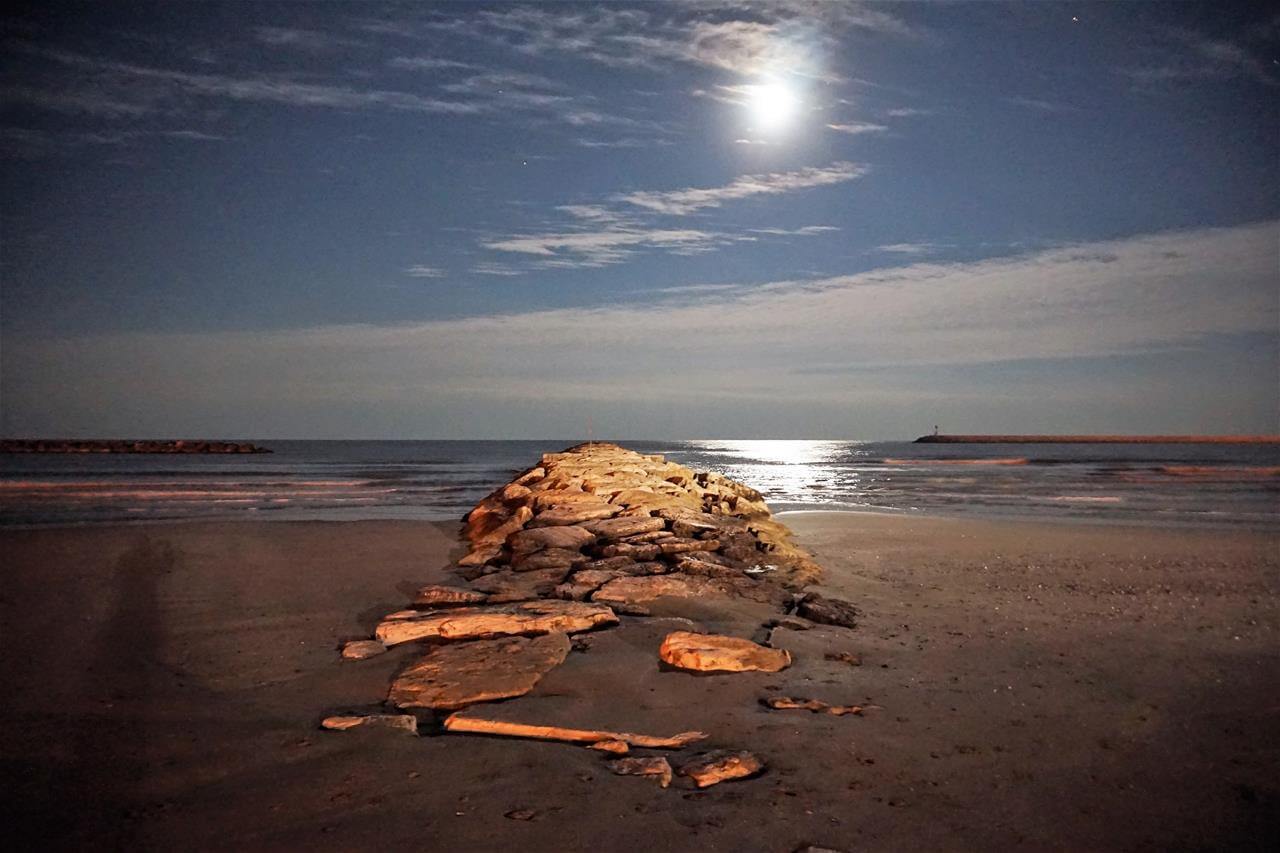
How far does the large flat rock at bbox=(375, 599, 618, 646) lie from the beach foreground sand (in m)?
0.31

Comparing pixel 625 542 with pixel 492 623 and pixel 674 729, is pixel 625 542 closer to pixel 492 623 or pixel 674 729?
pixel 492 623

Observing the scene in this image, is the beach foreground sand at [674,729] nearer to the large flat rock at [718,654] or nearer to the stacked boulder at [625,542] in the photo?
the large flat rock at [718,654]

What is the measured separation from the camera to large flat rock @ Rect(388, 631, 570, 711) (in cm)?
495

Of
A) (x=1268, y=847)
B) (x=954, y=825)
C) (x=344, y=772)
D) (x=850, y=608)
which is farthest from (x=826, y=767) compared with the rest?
(x=850, y=608)

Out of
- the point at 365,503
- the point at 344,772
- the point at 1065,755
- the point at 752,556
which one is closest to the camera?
the point at 344,772

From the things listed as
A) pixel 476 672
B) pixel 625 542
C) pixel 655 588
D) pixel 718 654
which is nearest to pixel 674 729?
pixel 718 654

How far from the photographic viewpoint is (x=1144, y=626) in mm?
7434

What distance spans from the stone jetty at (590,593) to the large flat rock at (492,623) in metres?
0.01

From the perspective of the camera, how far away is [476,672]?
5289 mm

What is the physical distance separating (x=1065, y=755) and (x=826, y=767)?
4.91 ft

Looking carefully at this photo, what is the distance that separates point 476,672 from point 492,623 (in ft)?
3.32

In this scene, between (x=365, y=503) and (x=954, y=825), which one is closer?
(x=954, y=825)

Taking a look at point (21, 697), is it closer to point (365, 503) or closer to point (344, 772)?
point (344, 772)

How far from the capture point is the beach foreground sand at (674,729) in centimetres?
350
